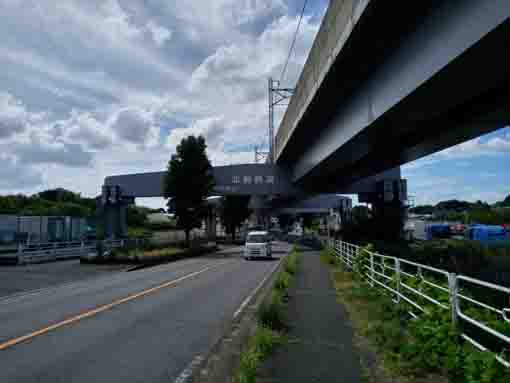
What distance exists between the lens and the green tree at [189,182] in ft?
135

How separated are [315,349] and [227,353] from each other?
1.42 metres

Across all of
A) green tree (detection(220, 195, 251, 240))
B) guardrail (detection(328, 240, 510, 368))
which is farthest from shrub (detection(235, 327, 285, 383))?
green tree (detection(220, 195, 251, 240))

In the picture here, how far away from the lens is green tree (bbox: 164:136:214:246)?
41281mm

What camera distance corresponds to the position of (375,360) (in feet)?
20.6

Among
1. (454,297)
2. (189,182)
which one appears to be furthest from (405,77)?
(189,182)

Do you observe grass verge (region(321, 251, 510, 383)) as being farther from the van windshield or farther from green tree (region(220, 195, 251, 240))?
green tree (region(220, 195, 251, 240))

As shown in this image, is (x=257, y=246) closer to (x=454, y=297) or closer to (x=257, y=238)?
(x=257, y=238)

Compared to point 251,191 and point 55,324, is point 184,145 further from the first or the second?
point 55,324

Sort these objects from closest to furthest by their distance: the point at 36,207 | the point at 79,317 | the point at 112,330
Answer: the point at 112,330 → the point at 79,317 → the point at 36,207

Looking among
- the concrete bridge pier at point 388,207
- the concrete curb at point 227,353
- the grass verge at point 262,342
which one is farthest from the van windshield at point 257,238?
the grass verge at point 262,342

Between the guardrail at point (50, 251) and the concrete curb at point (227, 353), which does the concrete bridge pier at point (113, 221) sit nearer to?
the guardrail at point (50, 251)

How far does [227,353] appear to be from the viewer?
707cm

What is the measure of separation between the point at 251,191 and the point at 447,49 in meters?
32.9

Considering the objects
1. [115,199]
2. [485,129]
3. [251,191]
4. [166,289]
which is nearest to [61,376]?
[166,289]
